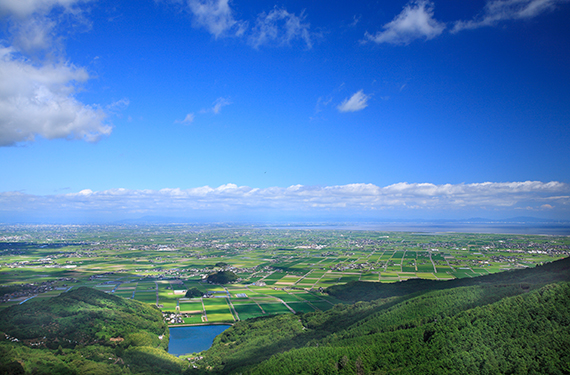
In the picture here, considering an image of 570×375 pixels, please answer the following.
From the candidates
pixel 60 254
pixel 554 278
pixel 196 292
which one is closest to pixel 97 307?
pixel 196 292

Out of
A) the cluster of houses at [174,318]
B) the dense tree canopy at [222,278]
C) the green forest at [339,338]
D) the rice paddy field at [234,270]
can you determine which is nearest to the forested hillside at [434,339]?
the green forest at [339,338]

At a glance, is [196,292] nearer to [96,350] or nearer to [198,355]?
[198,355]

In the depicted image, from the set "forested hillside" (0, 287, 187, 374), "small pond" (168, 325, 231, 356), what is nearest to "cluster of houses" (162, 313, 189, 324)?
"small pond" (168, 325, 231, 356)

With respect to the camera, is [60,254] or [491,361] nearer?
[491,361]

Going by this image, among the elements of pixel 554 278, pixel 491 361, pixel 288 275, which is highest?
pixel 554 278

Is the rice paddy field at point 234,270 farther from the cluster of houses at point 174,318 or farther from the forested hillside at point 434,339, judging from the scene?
the forested hillside at point 434,339

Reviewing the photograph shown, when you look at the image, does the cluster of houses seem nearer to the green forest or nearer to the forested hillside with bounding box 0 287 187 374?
the green forest

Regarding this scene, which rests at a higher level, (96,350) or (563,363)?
(563,363)
